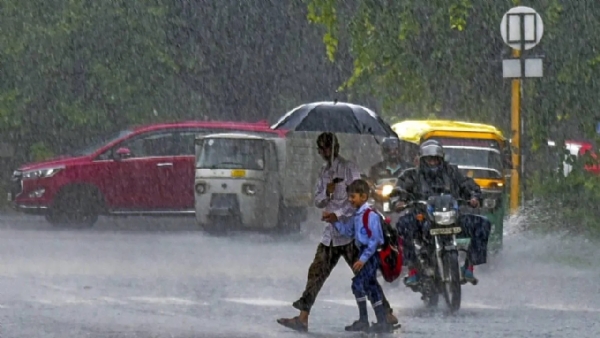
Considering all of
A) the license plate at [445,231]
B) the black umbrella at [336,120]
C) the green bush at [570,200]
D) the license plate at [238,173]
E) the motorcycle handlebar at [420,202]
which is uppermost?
the black umbrella at [336,120]

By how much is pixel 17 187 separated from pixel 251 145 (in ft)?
12.9

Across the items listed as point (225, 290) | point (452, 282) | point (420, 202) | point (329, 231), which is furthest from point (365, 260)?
point (225, 290)

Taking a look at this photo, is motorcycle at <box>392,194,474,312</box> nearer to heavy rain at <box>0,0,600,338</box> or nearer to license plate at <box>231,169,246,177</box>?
heavy rain at <box>0,0,600,338</box>

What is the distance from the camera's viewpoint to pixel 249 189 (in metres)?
25.9

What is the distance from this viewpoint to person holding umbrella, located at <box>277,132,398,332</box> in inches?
533

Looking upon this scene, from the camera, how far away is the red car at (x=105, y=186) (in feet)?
89.7

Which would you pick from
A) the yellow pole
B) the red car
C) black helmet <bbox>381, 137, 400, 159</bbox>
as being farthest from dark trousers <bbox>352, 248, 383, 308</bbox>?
the red car

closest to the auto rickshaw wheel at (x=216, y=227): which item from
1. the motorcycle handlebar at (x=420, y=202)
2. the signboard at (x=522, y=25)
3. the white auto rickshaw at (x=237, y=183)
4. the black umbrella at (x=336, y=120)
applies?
the white auto rickshaw at (x=237, y=183)

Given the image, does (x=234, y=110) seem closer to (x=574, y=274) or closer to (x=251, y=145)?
(x=251, y=145)

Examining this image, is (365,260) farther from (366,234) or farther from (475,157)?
(475,157)

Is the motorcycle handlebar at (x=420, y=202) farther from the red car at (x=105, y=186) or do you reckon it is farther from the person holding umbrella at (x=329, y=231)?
the red car at (x=105, y=186)

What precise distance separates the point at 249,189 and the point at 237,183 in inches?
7.9

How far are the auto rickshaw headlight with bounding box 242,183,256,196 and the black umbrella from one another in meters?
8.05

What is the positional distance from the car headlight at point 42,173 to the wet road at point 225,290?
79.8 inches
